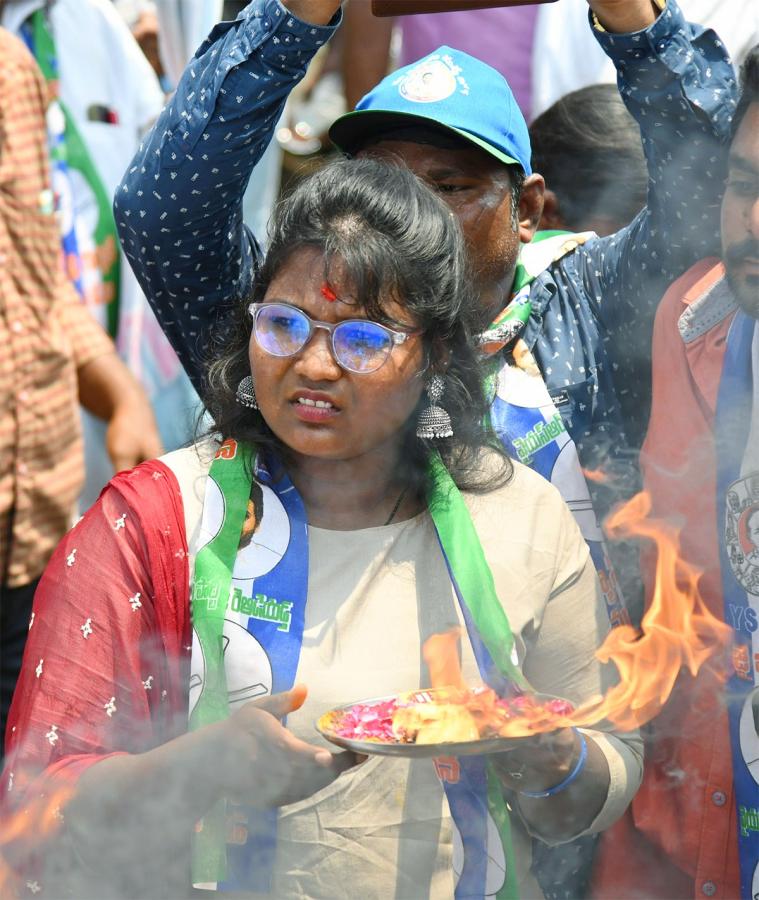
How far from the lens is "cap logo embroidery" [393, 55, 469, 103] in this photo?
9.15 feet

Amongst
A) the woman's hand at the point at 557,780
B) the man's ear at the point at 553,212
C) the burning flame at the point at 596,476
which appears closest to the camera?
the woman's hand at the point at 557,780

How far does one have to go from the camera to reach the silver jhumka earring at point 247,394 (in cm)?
230

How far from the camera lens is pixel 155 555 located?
81.8 inches

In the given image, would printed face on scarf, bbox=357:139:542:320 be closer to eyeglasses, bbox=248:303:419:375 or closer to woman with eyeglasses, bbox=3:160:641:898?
woman with eyeglasses, bbox=3:160:641:898

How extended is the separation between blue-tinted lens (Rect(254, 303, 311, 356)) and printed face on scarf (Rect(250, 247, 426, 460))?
0.01 metres

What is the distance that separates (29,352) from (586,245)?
1483mm

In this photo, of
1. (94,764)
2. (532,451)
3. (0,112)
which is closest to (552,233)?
(532,451)

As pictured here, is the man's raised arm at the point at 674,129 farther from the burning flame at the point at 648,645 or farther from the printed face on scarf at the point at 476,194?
the burning flame at the point at 648,645

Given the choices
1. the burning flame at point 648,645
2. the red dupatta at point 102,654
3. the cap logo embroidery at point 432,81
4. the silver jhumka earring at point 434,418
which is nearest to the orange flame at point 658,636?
the burning flame at point 648,645

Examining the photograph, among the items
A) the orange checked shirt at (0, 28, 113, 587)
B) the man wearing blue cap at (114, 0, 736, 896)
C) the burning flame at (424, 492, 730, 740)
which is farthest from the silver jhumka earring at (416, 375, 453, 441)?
the orange checked shirt at (0, 28, 113, 587)

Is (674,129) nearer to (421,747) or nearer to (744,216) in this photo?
(744,216)

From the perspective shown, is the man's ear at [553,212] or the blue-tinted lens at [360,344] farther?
the man's ear at [553,212]

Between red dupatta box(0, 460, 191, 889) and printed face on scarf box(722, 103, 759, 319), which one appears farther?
printed face on scarf box(722, 103, 759, 319)

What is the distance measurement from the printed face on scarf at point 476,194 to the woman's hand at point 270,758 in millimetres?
1174
